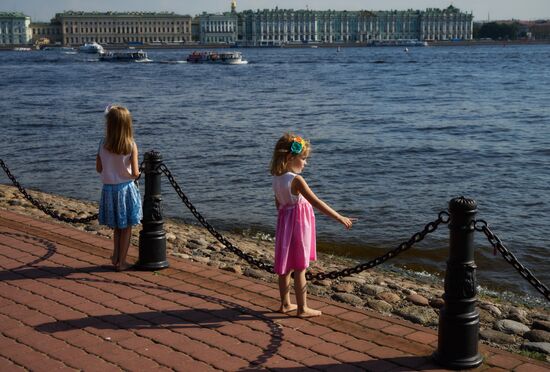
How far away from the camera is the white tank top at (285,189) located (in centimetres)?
526

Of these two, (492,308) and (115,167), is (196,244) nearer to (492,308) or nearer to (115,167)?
(115,167)

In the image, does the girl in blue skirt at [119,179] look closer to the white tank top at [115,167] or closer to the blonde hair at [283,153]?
the white tank top at [115,167]

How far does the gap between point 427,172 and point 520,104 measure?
19.6 metres

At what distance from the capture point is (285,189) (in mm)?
5266

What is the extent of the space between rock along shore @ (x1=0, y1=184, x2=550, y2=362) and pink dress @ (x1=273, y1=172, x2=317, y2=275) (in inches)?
52.6

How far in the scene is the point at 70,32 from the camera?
7195 inches

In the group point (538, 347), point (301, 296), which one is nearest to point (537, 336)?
point (538, 347)

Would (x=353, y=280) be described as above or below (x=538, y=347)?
below

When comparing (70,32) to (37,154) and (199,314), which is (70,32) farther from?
(199,314)

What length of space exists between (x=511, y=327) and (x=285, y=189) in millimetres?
2331

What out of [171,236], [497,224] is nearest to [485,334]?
[171,236]

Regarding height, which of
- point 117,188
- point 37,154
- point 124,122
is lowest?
point 37,154

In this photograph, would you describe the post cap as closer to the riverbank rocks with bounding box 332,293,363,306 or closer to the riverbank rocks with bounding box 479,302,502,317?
the riverbank rocks with bounding box 332,293,363,306

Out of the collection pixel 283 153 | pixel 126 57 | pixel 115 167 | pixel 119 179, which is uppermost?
pixel 283 153
